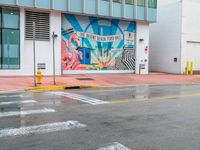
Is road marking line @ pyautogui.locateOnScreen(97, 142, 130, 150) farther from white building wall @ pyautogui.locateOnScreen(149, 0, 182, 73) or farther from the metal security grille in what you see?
white building wall @ pyautogui.locateOnScreen(149, 0, 182, 73)

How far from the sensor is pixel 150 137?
6352mm

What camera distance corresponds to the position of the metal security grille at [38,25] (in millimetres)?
22859

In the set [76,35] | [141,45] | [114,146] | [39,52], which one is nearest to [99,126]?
[114,146]

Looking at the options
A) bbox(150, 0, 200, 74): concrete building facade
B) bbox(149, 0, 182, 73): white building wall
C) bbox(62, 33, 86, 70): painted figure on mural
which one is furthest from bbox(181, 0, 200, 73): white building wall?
bbox(62, 33, 86, 70): painted figure on mural

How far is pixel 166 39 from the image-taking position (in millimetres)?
31375

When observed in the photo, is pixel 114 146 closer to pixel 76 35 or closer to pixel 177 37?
pixel 76 35

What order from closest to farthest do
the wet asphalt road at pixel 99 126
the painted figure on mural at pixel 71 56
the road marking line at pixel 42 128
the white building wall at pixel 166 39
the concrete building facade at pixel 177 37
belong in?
the wet asphalt road at pixel 99 126 → the road marking line at pixel 42 128 → the painted figure on mural at pixel 71 56 → the concrete building facade at pixel 177 37 → the white building wall at pixel 166 39

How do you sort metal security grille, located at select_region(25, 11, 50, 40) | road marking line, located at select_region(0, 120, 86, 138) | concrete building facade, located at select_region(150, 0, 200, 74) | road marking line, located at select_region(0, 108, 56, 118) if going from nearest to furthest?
1. road marking line, located at select_region(0, 120, 86, 138)
2. road marking line, located at select_region(0, 108, 56, 118)
3. metal security grille, located at select_region(25, 11, 50, 40)
4. concrete building facade, located at select_region(150, 0, 200, 74)

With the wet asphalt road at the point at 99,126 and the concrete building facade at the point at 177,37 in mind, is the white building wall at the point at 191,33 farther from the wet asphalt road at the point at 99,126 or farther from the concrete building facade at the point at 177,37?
the wet asphalt road at the point at 99,126

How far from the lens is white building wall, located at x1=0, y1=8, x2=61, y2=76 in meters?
22.5

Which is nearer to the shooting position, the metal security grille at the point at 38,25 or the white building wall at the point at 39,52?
the white building wall at the point at 39,52

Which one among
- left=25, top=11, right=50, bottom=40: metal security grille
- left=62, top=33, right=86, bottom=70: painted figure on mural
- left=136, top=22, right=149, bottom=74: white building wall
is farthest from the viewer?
left=136, top=22, right=149, bottom=74: white building wall

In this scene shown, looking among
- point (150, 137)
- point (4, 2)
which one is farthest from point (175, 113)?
point (4, 2)

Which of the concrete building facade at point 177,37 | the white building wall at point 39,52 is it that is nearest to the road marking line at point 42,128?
the white building wall at point 39,52
